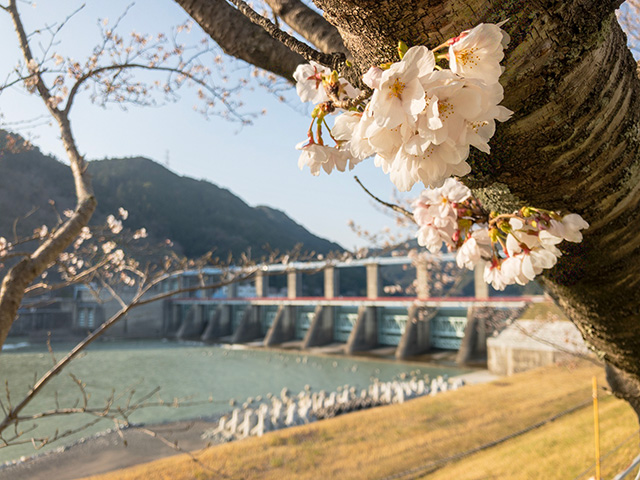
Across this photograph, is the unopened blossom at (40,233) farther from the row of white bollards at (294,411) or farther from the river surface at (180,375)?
the river surface at (180,375)

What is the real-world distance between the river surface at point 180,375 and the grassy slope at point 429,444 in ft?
16.8

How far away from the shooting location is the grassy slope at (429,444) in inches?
176

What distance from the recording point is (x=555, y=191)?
0.80 meters

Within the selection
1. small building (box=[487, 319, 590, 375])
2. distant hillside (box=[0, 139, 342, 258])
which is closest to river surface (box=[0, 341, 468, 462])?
small building (box=[487, 319, 590, 375])

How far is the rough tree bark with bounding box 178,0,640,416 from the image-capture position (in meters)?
0.56

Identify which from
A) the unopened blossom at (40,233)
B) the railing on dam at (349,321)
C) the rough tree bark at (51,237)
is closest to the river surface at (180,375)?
the railing on dam at (349,321)

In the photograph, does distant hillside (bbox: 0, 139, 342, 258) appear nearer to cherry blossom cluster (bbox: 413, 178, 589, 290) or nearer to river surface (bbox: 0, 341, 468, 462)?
river surface (bbox: 0, 341, 468, 462)

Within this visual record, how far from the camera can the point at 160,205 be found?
165ft

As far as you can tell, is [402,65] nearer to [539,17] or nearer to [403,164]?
[403,164]

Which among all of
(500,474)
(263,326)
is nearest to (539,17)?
(500,474)

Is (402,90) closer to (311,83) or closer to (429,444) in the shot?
(311,83)

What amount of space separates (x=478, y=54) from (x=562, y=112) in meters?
0.26

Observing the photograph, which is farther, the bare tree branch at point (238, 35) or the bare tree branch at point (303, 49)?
the bare tree branch at point (238, 35)

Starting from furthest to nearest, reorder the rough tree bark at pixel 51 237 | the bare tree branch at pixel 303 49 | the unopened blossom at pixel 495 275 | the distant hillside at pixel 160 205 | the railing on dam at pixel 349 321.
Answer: the distant hillside at pixel 160 205 < the railing on dam at pixel 349 321 < the rough tree bark at pixel 51 237 < the unopened blossom at pixel 495 275 < the bare tree branch at pixel 303 49
